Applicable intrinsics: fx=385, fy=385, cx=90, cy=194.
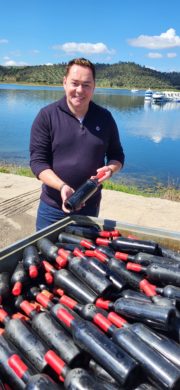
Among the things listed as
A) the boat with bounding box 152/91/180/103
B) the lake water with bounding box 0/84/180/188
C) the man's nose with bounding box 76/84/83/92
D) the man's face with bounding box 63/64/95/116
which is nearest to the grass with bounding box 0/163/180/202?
the lake water with bounding box 0/84/180/188

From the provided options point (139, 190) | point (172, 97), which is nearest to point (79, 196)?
point (139, 190)

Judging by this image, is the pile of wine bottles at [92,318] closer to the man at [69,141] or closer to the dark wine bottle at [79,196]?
the dark wine bottle at [79,196]

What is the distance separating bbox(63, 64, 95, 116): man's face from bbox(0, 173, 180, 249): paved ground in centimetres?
341

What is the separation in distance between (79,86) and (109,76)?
142 m

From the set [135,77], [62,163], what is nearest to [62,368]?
[62,163]

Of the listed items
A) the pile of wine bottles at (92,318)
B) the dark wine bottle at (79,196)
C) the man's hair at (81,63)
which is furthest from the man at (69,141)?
the pile of wine bottles at (92,318)

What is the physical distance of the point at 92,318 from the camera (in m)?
1.82

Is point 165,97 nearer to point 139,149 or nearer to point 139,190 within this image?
point 139,149

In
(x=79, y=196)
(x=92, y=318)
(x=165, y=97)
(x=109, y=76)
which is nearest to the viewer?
(x=92, y=318)

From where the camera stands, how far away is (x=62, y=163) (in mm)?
3139

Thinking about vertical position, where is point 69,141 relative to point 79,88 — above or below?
below

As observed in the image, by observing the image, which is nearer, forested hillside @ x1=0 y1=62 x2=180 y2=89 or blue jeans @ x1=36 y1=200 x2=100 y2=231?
blue jeans @ x1=36 y1=200 x2=100 y2=231

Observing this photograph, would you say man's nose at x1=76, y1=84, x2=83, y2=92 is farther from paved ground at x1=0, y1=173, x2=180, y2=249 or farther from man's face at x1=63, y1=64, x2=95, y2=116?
paved ground at x1=0, y1=173, x2=180, y2=249

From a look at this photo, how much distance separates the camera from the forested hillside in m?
125
